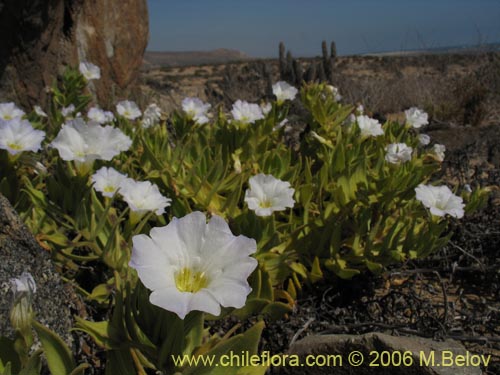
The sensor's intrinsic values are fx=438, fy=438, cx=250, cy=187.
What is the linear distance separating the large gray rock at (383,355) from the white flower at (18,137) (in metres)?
1.52

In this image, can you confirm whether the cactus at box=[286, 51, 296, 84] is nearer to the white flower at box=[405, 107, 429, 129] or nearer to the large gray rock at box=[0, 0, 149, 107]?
the large gray rock at box=[0, 0, 149, 107]

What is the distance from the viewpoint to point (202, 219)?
1206 millimetres

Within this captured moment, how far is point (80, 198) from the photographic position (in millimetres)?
2123

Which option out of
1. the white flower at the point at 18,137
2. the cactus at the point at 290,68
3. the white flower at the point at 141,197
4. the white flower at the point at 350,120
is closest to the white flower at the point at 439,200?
the white flower at the point at 350,120

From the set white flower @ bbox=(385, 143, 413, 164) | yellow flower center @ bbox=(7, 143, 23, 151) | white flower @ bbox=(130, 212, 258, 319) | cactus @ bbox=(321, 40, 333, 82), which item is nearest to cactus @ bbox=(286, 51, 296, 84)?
cactus @ bbox=(321, 40, 333, 82)

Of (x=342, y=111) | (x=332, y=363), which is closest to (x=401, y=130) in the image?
(x=342, y=111)

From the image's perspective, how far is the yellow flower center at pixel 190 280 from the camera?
120 cm

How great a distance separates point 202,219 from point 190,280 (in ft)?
0.56

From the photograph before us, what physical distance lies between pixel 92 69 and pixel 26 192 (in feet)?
8.83

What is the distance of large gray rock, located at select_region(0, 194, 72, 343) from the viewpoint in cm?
146

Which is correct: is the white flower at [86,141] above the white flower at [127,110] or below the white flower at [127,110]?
below

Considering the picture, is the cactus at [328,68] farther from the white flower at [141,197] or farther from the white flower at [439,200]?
the white flower at [141,197]

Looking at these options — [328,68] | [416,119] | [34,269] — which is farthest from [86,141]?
[328,68]

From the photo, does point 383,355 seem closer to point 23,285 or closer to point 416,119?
point 23,285
